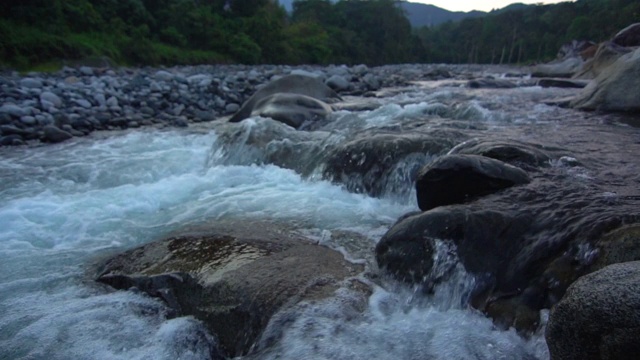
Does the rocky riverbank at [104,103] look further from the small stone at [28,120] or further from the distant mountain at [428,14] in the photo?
the distant mountain at [428,14]

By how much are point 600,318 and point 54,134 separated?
7.36 metres

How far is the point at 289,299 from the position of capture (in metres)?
2.35

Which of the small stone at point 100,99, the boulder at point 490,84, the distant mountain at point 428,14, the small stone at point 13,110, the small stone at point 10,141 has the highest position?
the distant mountain at point 428,14

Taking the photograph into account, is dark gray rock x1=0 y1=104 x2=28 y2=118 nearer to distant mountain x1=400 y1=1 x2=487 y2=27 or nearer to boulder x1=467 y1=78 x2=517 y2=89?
boulder x1=467 y1=78 x2=517 y2=89

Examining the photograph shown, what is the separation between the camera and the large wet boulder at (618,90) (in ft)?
20.6

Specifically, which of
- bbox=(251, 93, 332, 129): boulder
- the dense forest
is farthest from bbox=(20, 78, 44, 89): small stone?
the dense forest

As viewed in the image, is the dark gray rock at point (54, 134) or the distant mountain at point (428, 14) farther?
the distant mountain at point (428, 14)

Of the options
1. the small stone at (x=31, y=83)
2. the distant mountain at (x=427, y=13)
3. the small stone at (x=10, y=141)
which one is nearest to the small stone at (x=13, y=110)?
the small stone at (x=10, y=141)

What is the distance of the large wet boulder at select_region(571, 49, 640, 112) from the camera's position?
629cm

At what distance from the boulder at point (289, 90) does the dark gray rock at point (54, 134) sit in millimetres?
2902

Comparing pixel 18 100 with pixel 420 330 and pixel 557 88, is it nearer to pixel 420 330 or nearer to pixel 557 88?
pixel 420 330

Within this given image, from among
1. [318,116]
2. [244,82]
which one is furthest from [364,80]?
[318,116]

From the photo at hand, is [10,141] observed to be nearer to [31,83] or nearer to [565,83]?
[31,83]

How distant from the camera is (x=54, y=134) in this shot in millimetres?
6797
